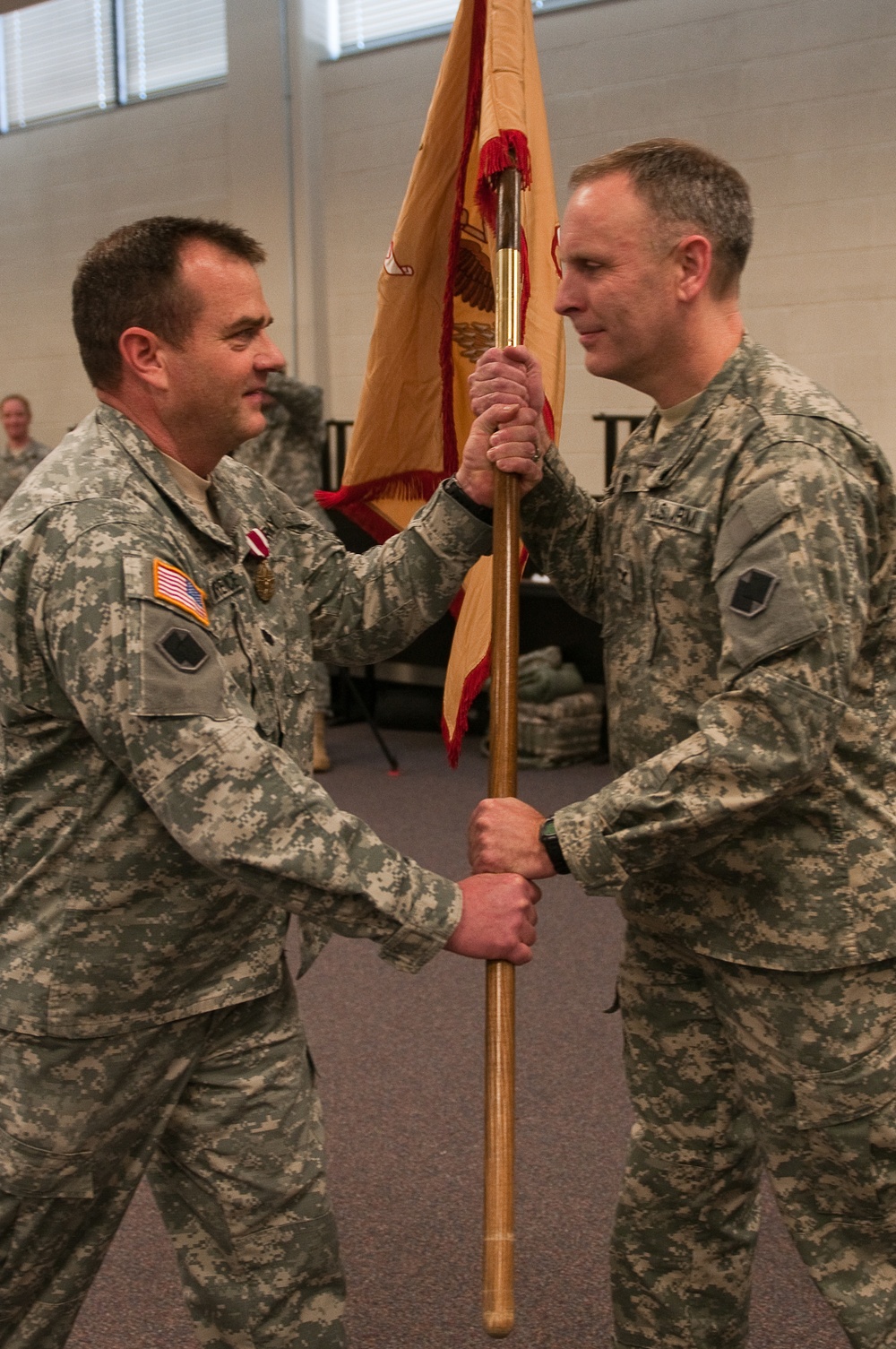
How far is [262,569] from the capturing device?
5.54 ft

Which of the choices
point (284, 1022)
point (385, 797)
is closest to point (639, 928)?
point (284, 1022)

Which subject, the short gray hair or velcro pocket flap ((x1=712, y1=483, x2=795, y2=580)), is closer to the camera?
velcro pocket flap ((x1=712, y1=483, x2=795, y2=580))

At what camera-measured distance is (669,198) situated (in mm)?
1530

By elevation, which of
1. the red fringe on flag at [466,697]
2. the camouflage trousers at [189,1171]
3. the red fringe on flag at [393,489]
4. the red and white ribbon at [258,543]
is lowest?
the camouflage trousers at [189,1171]

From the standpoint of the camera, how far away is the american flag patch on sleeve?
1.37 m

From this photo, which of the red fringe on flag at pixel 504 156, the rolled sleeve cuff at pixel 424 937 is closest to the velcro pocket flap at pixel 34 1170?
the rolled sleeve cuff at pixel 424 937

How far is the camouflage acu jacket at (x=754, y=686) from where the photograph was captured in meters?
1.37

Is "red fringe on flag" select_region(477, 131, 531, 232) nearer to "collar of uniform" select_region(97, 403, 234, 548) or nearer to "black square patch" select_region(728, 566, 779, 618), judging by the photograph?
"collar of uniform" select_region(97, 403, 234, 548)

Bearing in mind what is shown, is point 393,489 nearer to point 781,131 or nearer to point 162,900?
point 162,900

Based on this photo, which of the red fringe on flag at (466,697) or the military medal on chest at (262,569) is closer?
the military medal on chest at (262,569)

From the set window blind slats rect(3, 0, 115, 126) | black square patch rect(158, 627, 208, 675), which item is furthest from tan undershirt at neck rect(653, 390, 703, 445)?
window blind slats rect(3, 0, 115, 126)

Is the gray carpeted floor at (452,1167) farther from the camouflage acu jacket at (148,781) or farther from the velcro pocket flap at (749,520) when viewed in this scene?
the velcro pocket flap at (749,520)

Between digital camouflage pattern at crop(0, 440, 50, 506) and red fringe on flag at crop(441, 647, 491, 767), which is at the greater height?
digital camouflage pattern at crop(0, 440, 50, 506)

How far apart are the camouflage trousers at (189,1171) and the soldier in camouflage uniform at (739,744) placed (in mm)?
404
